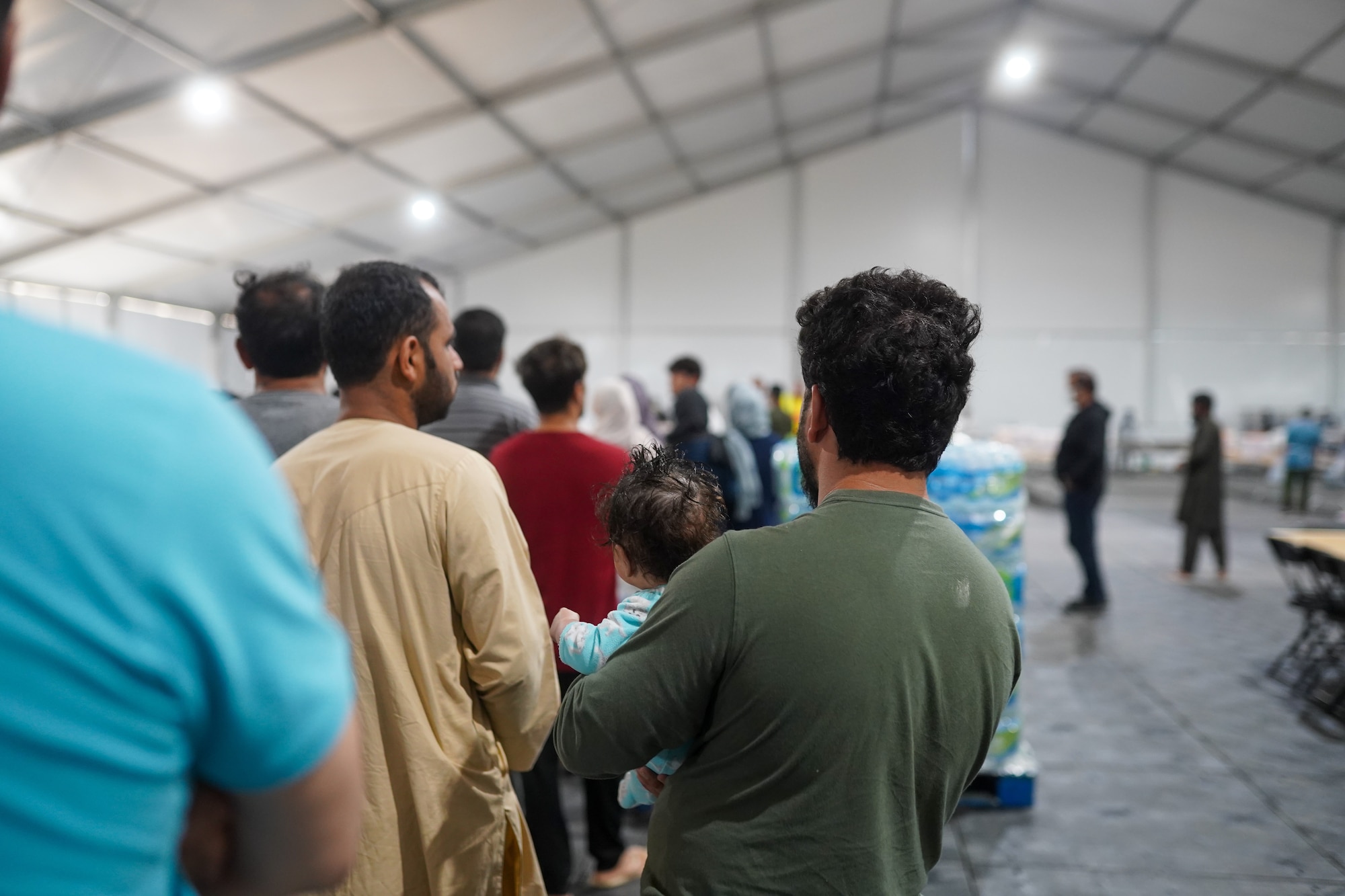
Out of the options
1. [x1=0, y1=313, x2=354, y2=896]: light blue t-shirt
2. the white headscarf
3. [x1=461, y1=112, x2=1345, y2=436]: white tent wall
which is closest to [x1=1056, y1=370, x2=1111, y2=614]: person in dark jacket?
the white headscarf

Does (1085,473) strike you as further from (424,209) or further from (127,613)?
(424,209)

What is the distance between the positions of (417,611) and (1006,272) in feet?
58.4

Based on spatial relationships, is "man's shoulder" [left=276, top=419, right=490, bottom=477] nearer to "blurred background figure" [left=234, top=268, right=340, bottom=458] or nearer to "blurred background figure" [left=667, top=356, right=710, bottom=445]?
"blurred background figure" [left=234, top=268, right=340, bottom=458]

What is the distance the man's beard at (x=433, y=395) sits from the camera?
5.65ft

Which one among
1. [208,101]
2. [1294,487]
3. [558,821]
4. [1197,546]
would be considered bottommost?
[558,821]

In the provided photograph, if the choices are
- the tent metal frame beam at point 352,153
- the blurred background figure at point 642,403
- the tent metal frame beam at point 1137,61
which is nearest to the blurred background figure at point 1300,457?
the tent metal frame beam at point 1137,61

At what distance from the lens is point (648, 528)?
5.12 feet

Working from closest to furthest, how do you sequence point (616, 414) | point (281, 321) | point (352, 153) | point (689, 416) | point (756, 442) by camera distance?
point (281, 321) → point (616, 414) → point (689, 416) → point (756, 442) → point (352, 153)

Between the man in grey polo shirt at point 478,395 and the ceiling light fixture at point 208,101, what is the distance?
616 centimetres

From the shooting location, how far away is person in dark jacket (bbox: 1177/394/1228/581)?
7715mm

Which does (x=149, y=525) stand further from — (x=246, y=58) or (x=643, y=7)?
(x=643, y=7)

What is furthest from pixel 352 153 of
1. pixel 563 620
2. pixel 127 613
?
pixel 127 613

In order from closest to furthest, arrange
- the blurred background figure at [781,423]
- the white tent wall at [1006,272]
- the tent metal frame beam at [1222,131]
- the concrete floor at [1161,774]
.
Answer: the concrete floor at [1161,774], the blurred background figure at [781,423], the tent metal frame beam at [1222,131], the white tent wall at [1006,272]

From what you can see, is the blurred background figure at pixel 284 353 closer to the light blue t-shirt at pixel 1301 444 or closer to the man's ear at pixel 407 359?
the man's ear at pixel 407 359
